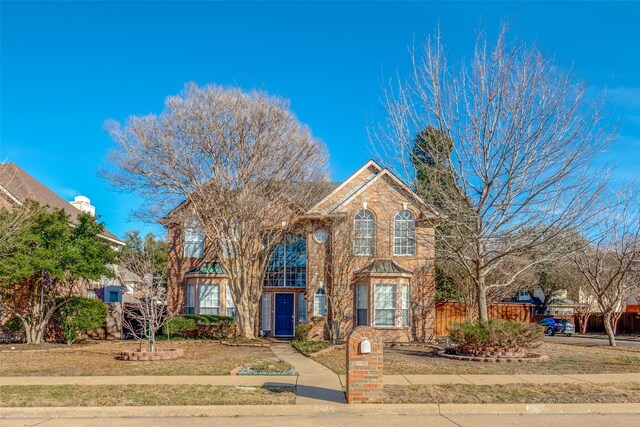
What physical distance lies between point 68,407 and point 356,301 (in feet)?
58.3

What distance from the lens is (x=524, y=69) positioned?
54.7 ft

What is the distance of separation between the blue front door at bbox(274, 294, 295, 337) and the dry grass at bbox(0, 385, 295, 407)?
17.0 metres

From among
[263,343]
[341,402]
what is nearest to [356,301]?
[263,343]

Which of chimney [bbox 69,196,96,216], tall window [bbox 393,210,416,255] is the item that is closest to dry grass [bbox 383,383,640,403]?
tall window [bbox 393,210,416,255]

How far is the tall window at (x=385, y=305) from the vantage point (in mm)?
25984

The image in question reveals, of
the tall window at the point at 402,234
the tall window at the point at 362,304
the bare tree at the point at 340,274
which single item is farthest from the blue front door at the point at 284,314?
the tall window at the point at 402,234

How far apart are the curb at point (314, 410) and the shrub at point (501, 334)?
6.74 metres

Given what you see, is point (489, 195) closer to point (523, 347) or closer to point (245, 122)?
point (523, 347)

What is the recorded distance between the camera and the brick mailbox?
1010 cm

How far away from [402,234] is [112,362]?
48.0ft

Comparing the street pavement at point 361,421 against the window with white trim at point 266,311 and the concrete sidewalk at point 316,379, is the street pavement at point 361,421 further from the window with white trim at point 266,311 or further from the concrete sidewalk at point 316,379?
the window with white trim at point 266,311

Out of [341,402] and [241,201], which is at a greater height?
[241,201]

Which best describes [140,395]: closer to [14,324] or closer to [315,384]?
[315,384]

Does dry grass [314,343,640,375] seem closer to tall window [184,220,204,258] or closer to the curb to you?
the curb
